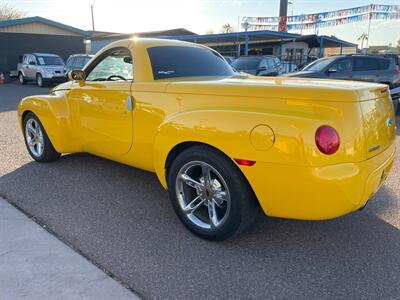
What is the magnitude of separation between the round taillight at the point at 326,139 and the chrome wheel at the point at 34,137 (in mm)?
3812

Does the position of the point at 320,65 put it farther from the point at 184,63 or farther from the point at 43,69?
the point at 43,69

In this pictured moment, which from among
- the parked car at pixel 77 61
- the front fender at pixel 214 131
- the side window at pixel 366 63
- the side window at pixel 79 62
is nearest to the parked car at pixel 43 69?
the parked car at pixel 77 61

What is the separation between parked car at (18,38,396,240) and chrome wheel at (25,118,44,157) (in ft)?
4.12

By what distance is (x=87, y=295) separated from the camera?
2.27 m

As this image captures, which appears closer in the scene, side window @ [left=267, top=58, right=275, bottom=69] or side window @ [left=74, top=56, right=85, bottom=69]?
side window @ [left=267, top=58, right=275, bottom=69]

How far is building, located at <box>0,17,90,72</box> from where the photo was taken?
81.5 ft

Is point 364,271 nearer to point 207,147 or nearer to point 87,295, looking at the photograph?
point 207,147

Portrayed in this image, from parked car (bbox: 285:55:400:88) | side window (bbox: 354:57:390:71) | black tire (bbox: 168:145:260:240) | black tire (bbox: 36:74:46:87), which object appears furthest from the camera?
black tire (bbox: 36:74:46:87)

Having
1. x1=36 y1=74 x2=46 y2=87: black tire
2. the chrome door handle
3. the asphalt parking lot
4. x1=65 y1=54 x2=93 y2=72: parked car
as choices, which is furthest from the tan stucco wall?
the chrome door handle

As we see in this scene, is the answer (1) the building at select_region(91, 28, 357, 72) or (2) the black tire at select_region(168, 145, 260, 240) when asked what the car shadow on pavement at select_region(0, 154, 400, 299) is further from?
(1) the building at select_region(91, 28, 357, 72)

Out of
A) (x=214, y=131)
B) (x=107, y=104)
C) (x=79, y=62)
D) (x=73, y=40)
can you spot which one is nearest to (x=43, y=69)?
(x=79, y=62)

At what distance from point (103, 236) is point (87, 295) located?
0.77 metres

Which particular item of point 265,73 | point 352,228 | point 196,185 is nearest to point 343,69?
point 265,73

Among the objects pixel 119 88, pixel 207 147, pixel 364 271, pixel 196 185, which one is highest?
pixel 119 88
